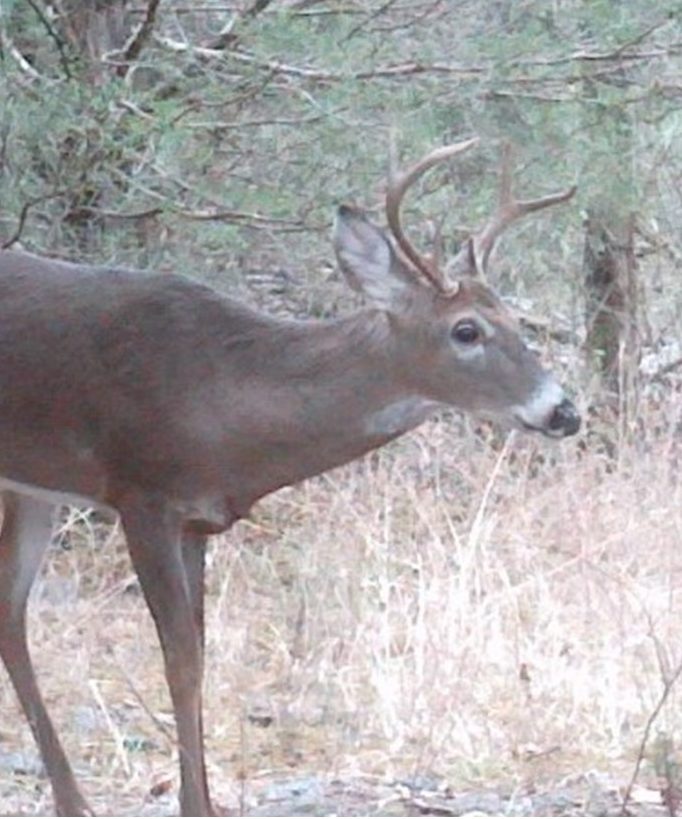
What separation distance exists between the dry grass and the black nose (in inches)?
24.6

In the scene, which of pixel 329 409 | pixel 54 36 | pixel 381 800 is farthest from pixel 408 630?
pixel 54 36

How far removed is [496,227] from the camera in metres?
5.89

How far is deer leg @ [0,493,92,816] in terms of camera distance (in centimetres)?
566

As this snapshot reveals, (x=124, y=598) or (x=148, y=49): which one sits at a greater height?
(x=148, y=49)

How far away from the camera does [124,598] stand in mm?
8344

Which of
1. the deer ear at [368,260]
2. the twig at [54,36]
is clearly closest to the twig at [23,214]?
the twig at [54,36]

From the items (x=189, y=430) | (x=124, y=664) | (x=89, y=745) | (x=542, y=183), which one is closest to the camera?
(x=189, y=430)

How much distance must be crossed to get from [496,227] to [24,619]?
5.31 feet

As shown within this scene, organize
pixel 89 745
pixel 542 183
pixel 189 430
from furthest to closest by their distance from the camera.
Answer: pixel 542 183 < pixel 89 745 < pixel 189 430

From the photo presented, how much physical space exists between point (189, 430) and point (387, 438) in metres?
0.51

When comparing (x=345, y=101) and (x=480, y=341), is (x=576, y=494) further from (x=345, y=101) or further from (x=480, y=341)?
(x=480, y=341)

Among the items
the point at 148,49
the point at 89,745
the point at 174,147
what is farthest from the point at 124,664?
the point at 148,49

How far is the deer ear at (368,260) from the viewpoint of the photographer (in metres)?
5.71

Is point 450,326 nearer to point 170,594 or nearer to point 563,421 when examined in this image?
point 563,421
